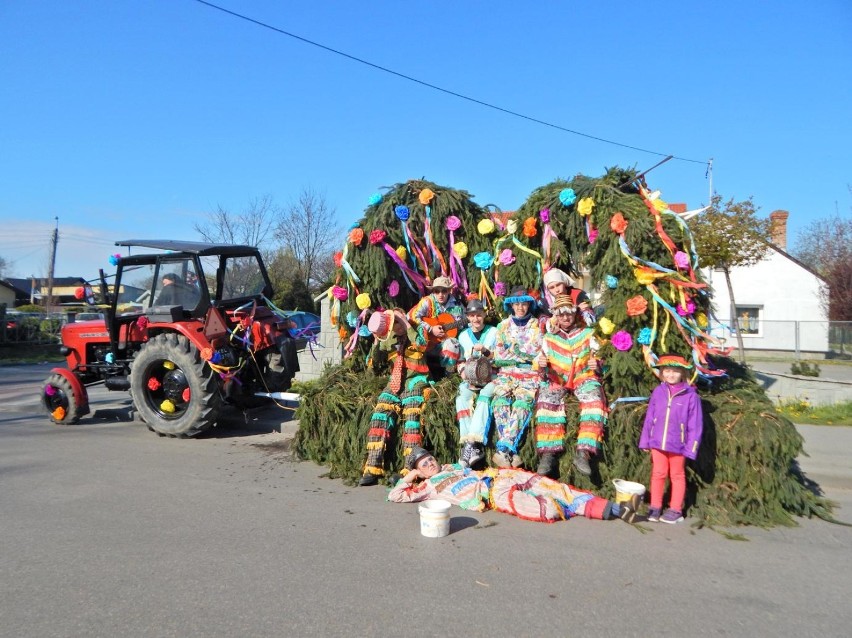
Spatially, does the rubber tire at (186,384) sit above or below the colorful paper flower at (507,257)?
below

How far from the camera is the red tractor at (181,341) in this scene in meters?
7.89

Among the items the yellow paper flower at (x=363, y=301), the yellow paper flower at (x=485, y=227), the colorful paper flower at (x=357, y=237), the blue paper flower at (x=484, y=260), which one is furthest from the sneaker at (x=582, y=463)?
the colorful paper flower at (x=357, y=237)

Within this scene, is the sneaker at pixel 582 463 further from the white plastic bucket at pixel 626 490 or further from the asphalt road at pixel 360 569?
the asphalt road at pixel 360 569

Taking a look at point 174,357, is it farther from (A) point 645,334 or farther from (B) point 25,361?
(B) point 25,361

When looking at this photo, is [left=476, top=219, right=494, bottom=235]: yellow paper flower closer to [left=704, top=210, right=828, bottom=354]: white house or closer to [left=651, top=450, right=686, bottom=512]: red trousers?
[left=651, top=450, right=686, bottom=512]: red trousers

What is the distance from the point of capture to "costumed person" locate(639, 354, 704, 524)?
15.4 feet

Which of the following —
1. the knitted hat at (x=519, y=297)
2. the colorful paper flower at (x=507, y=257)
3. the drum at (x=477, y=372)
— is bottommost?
the drum at (x=477, y=372)

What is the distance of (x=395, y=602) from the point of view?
3.48 m

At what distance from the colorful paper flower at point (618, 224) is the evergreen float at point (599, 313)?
0.03 feet

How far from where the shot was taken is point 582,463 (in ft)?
16.4

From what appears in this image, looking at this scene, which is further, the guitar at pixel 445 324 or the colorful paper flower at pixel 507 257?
the colorful paper flower at pixel 507 257

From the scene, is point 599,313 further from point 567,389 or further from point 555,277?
point 567,389

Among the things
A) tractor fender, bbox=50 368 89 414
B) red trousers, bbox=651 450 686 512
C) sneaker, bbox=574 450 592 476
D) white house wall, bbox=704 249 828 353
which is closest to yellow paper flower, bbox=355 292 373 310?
sneaker, bbox=574 450 592 476

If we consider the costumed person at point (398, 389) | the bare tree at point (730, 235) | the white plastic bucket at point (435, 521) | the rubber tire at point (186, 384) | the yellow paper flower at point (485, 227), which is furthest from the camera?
the bare tree at point (730, 235)
